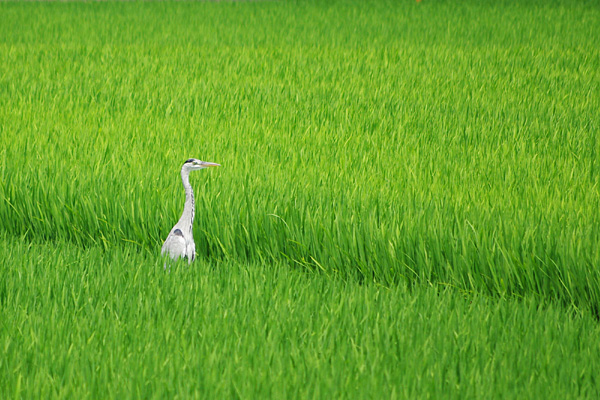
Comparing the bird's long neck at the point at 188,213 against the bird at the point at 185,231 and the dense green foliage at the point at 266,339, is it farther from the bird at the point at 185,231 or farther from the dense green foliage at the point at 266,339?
the dense green foliage at the point at 266,339

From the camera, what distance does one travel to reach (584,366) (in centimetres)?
227

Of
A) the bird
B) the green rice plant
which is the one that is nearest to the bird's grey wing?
the bird

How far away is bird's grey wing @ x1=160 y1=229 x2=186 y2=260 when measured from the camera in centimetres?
297

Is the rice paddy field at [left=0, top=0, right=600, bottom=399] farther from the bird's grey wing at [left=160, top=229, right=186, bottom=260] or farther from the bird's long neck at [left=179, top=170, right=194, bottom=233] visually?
the bird's long neck at [left=179, top=170, right=194, bottom=233]

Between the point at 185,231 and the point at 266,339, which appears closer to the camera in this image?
the point at 266,339

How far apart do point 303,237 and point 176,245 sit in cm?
65

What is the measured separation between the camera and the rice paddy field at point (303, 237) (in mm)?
2236

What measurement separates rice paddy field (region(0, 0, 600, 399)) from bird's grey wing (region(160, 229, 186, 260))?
0.25 feet

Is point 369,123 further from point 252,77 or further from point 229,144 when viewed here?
point 252,77

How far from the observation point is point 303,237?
10.8 ft

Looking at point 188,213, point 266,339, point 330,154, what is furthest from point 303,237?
point 330,154

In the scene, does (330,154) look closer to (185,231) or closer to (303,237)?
(303,237)

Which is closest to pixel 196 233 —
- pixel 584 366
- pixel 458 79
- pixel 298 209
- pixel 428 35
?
pixel 298 209

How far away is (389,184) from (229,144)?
4.47ft
